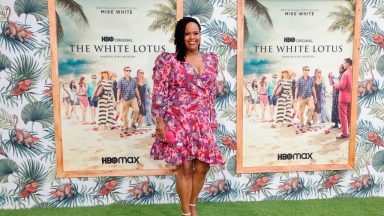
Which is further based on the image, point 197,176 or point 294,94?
point 294,94

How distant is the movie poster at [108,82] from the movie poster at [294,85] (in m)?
0.74

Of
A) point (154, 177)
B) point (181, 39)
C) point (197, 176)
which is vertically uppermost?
point (181, 39)

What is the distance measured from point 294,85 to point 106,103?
1.51 meters

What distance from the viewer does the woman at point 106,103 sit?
3104mm

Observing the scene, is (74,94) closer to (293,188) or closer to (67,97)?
(67,97)

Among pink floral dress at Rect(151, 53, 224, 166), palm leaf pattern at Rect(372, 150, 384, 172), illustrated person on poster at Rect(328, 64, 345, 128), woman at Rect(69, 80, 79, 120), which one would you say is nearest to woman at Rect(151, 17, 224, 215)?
pink floral dress at Rect(151, 53, 224, 166)

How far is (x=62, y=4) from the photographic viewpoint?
299cm

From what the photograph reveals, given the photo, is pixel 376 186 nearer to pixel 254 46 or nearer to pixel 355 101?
pixel 355 101

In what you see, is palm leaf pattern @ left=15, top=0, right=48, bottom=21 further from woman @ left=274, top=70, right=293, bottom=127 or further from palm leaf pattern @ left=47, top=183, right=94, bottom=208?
woman @ left=274, top=70, right=293, bottom=127

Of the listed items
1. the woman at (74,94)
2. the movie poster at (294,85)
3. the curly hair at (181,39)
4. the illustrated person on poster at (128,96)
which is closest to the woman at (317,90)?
the movie poster at (294,85)

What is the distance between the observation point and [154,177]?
323 centimetres

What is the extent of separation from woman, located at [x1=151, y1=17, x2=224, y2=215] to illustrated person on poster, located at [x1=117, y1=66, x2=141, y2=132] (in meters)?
0.54

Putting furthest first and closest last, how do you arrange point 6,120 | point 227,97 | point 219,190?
point 219,190, point 227,97, point 6,120

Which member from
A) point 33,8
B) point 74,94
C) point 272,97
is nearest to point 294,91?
point 272,97
